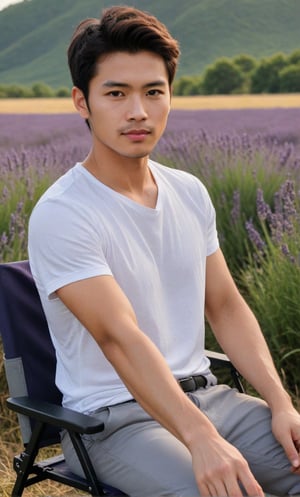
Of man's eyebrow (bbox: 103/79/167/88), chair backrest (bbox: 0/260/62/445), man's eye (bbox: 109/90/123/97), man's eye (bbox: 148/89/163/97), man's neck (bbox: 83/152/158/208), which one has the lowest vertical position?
chair backrest (bbox: 0/260/62/445)

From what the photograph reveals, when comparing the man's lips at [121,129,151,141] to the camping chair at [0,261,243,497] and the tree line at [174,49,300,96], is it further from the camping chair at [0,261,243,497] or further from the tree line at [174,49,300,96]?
the tree line at [174,49,300,96]

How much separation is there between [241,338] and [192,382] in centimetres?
23

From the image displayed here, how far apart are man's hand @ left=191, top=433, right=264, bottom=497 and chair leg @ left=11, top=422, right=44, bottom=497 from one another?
1.84 ft

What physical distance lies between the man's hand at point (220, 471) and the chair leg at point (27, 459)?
56 centimetres

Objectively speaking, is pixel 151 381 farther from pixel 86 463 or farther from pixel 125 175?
pixel 125 175

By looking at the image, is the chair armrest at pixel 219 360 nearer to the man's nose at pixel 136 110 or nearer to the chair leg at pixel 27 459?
the chair leg at pixel 27 459

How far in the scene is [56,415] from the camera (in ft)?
7.79

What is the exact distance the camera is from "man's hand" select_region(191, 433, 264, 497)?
206cm

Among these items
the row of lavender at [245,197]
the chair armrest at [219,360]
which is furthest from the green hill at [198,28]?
the chair armrest at [219,360]

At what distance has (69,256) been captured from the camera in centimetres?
230

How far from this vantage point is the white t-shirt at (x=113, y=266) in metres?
2.33

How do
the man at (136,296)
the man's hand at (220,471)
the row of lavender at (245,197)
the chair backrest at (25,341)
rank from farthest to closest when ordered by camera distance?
the row of lavender at (245,197) → the chair backrest at (25,341) → the man at (136,296) → the man's hand at (220,471)

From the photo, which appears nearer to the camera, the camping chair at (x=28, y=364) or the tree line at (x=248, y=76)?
the camping chair at (x=28, y=364)

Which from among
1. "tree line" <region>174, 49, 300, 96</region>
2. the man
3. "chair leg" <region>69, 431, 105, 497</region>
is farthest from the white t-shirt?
"tree line" <region>174, 49, 300, 96</region>
